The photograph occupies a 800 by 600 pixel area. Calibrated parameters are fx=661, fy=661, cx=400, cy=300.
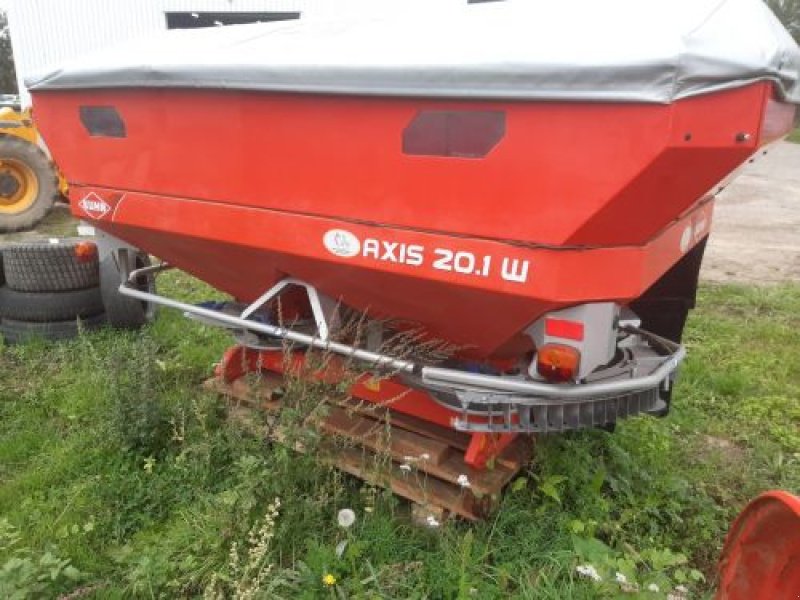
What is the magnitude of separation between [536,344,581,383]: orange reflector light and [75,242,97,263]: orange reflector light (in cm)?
319

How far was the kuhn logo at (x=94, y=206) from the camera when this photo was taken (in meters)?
2.80

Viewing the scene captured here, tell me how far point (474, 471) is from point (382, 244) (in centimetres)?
100

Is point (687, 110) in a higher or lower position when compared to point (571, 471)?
higher

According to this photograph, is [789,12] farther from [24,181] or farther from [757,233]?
[24,181]

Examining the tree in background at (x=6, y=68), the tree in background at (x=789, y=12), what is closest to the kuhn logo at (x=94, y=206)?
the tree in background at (x=789, y=12)

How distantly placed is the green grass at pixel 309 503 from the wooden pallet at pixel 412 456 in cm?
7

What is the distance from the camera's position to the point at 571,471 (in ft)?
8.96

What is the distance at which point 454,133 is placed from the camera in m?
1.91

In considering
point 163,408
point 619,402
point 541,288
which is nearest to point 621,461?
point 619,402

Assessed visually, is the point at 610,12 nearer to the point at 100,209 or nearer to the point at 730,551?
the point at 730,551

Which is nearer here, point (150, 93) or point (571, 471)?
point (150, 93)

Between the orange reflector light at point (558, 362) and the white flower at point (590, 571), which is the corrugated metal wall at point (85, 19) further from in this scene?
the white flower at point (590, 571)

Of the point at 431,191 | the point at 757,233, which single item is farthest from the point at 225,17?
the point at 431,191

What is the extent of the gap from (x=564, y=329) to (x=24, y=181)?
294 inches
